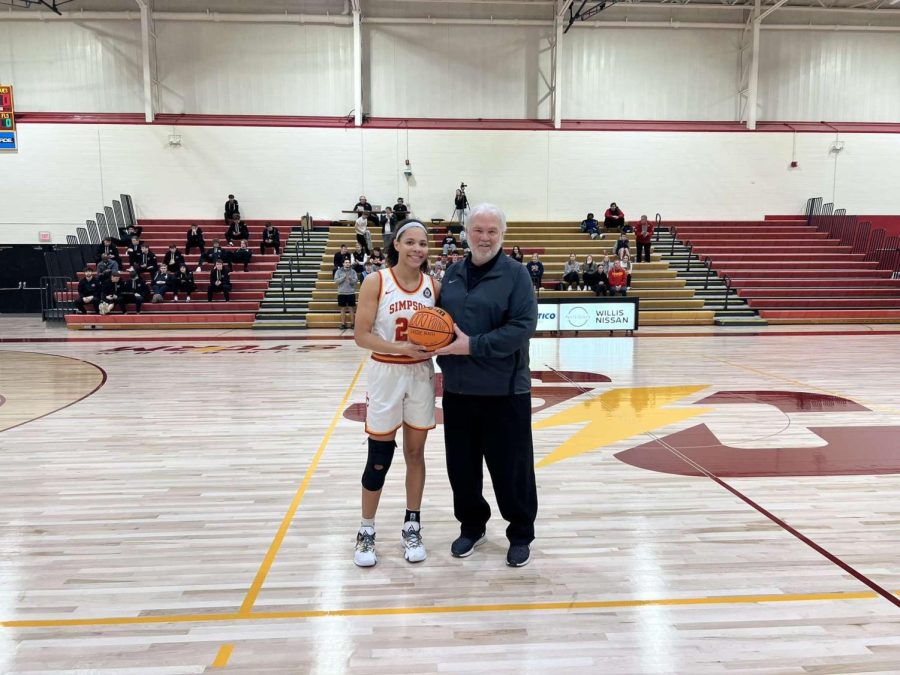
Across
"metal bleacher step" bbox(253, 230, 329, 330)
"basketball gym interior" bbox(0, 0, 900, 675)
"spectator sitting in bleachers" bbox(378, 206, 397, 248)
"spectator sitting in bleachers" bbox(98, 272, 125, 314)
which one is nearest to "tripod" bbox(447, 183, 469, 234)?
"basketball gym interior" bbox(0, 0, 900, 675)

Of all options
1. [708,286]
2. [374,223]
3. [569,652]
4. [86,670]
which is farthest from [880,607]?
[374,223]

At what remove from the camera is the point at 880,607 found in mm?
2539

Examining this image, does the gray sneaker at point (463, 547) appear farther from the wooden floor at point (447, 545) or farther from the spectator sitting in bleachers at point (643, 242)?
the spectator sitting in bleachers at point (643, 242)

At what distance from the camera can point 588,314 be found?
486 inches

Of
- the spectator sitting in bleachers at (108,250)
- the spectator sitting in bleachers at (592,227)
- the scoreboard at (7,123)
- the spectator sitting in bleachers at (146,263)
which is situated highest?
the scoreboard at (7,123)

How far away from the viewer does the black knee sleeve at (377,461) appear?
113 inches

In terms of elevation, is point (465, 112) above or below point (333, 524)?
above

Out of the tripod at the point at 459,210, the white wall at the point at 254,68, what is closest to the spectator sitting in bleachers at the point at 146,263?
the white wall at the point at 254,68

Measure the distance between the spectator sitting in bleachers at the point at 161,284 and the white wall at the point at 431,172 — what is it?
180 inches

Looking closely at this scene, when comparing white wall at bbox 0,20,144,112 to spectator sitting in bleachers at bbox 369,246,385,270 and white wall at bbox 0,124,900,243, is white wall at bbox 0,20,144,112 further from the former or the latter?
spectator sitting in bleachers at bbox 369,246,385,270

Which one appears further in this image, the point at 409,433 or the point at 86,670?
the point at 409,433

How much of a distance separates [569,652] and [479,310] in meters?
1.42

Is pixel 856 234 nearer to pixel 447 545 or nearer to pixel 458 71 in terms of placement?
pixel 458 71

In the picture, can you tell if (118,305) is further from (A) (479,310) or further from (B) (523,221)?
(A) (479,310)
